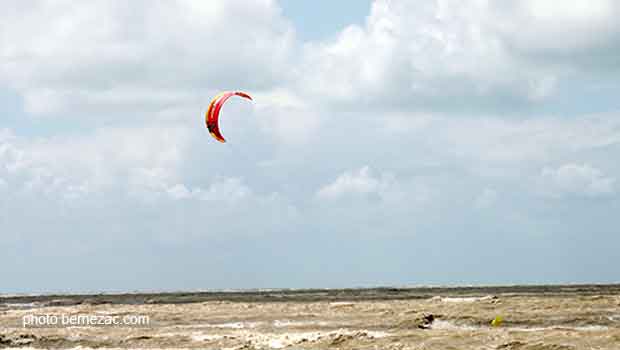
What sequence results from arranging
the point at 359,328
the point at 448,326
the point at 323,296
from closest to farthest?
the point at 359,328, the point at 448,326, the point at 323,296

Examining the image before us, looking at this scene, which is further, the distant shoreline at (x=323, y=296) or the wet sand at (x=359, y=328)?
the distant shoreline at (x=323, y=296)

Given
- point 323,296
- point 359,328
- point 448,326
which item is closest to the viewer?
point 359,328

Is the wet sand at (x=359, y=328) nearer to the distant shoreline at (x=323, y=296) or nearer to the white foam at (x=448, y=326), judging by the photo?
the white foam at (x=448, y=326)

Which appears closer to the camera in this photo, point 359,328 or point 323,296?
point 359,328

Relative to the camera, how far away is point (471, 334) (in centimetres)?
3219

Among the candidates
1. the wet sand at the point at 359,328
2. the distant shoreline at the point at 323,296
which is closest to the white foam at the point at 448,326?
the wet sand at the point at 359,328

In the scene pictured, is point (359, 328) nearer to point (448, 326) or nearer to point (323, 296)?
point (448, 326)

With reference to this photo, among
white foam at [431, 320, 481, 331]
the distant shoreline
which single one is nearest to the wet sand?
white foam at [431, 320, 481, 331]

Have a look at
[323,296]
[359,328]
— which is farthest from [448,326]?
[323,296]

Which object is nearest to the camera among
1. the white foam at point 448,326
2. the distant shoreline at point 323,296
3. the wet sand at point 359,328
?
the wet sand at point 359,328

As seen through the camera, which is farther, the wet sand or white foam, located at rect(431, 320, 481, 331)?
white foam, located at rect(431, 320, 481, 331)

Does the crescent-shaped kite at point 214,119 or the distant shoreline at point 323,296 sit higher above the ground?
the crescent-shaped kite at point 214,119

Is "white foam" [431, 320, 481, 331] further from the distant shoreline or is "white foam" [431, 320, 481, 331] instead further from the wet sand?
the distant shoreline

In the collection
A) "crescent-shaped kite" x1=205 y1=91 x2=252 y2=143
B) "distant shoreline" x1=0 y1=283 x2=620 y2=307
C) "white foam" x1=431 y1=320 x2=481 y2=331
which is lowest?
"white foam" x1=431 y1=320 x2=481 y2=331
